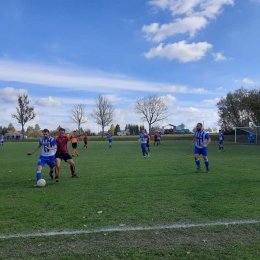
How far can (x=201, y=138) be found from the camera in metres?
11.5

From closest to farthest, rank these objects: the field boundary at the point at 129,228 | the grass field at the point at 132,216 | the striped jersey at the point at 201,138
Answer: the grass field at the point at 132,216, the field boundary at the point at 129,228, the striped jersey at the point at 201,138

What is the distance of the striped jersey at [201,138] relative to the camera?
11383mm

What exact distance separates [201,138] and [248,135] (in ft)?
112

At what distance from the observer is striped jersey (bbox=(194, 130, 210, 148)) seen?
11.4 metres

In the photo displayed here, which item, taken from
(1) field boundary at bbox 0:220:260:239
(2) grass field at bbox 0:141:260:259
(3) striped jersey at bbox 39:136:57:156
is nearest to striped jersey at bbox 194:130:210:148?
(2) grass field at bbox 0:141:260:259

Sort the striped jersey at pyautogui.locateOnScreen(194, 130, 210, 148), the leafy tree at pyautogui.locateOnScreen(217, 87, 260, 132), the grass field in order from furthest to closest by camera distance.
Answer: the leafy tree at pyautogui.locateOnScreen(217, 87, 260, 132) < the striped jersey at pyautogui.locateOnScreen(194, 130, 210, 148) < the grass field

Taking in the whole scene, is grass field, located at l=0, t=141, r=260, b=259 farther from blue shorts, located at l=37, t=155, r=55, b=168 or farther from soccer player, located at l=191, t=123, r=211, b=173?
soccer player, located at l=191, t=123, r=211, b=173

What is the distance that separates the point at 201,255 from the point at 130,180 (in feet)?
19.4

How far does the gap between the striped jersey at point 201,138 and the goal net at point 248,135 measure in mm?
31228

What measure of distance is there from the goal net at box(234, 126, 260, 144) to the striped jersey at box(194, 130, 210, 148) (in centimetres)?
3123

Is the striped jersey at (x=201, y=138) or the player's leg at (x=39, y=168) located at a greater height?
the striped jersey at (x=201, y=138)

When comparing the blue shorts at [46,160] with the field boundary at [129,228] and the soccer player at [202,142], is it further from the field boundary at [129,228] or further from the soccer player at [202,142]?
the soccer player at [202,142]

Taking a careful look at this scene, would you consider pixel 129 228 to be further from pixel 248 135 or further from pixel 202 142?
pixel 248 135

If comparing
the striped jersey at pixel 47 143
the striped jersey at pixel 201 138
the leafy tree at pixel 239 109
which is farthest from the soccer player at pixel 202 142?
the leafy tree at pixel 239 109
